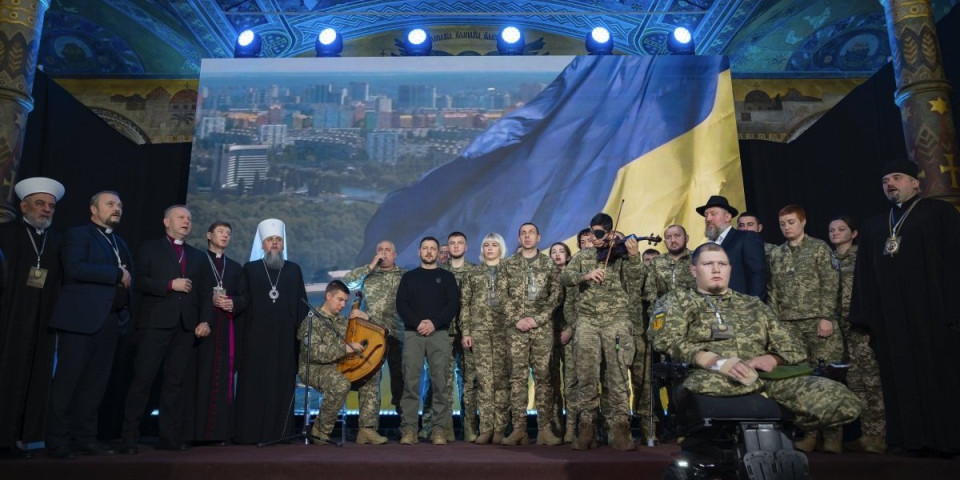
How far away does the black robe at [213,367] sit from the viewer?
5375 mm

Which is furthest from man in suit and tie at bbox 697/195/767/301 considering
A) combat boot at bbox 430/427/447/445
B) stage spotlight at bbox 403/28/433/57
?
stage spotlight at bbox 403/28/433/57

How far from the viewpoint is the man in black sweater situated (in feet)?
18.9

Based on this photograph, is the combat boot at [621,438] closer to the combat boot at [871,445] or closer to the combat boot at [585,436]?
the combat boot at [585,436]

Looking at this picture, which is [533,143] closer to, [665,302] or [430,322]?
[430,322]

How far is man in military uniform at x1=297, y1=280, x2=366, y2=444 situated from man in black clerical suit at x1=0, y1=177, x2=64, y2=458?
174cm

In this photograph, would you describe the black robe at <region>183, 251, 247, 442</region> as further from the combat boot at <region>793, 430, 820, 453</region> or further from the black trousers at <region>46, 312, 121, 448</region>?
the combat boot at <region>793, 430, 820, 453</region>

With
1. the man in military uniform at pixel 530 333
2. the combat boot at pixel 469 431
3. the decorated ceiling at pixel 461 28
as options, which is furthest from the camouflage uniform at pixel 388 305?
the decorated ceiling at pixel 461 28

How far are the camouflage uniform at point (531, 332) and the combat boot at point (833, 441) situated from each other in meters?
1.97

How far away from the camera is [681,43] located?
9.55 meters

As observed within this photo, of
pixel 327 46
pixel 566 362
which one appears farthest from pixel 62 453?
pixel 327 46

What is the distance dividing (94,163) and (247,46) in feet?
8.17

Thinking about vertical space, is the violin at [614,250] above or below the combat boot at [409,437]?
above

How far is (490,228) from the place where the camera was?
877 cm

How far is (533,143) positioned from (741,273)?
14.1ft
